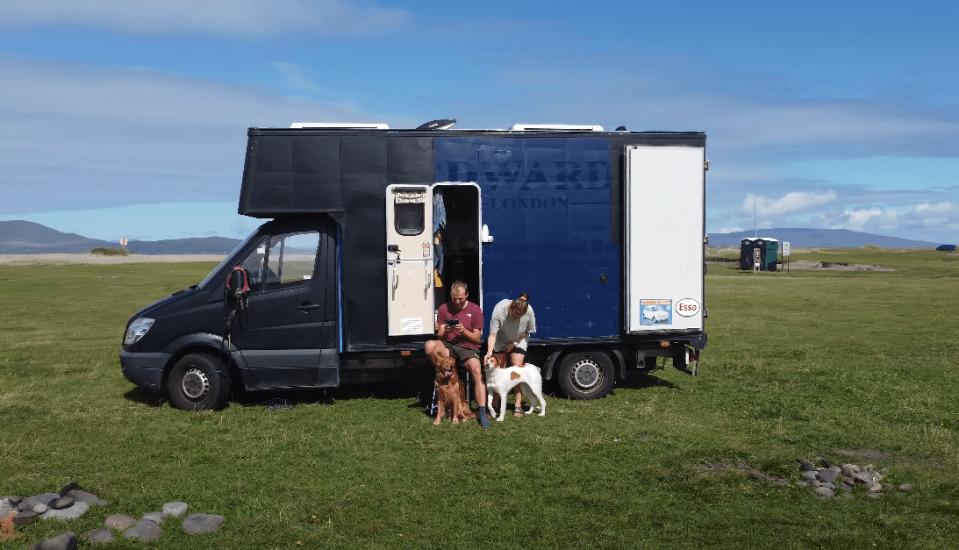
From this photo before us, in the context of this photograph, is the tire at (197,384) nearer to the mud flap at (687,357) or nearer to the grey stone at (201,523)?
the grey stone at (201,523)

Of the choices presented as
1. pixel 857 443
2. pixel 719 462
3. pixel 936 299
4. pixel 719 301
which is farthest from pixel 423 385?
pixel 936 299

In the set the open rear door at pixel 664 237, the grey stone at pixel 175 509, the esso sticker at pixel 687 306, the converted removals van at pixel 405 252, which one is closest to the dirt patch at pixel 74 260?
the converted removals van at pixel 405 252

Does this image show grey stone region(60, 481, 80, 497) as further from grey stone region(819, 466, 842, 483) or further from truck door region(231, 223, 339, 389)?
grey stone region(819, 466, 842, 483)

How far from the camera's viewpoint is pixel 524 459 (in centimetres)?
788

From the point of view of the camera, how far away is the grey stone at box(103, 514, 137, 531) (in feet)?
19.6

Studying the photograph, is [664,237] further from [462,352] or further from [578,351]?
[462,352]

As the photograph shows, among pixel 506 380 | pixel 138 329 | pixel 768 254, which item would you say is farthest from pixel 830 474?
pixel 768 254

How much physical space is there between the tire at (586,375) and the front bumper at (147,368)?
18.3 feet

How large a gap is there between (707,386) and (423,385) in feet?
15.0

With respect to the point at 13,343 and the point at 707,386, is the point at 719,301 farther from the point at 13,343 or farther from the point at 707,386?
the point at 13,343

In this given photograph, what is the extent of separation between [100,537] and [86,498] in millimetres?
978

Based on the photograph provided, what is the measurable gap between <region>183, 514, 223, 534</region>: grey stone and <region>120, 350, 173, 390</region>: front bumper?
15.4 feet

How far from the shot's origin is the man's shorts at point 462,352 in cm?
988

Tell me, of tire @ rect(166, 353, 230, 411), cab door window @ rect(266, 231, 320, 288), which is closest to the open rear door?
cab door window @ rect(266, 231, 320, 288)
